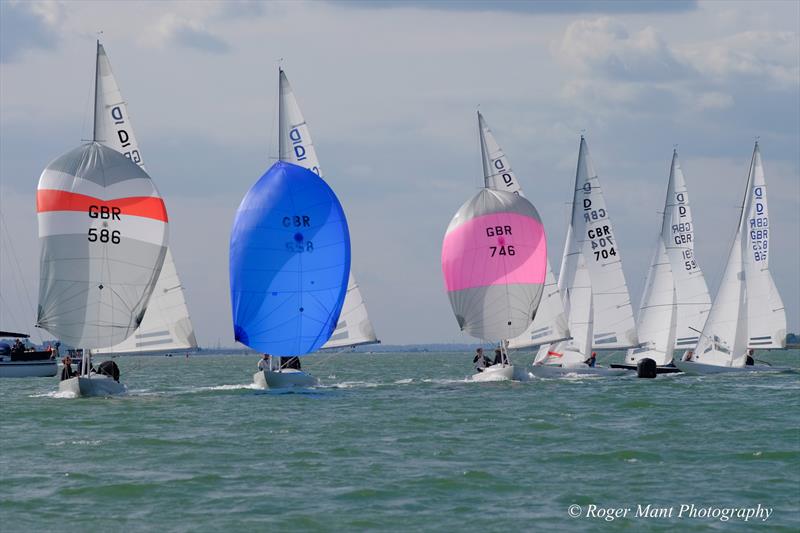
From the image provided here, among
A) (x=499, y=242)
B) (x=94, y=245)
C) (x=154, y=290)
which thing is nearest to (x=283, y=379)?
(x=154, y=290)

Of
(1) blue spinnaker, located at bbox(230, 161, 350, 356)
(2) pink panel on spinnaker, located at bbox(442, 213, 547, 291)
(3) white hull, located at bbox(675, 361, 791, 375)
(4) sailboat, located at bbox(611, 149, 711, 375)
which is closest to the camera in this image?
(1) blue spinnaker, located at bbox(230, 161, 350, 356)

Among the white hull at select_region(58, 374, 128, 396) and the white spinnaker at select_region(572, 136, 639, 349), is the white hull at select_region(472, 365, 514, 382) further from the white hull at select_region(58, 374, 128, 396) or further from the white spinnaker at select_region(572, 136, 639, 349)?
the white hull at select_region(58, 374, 128, 396)

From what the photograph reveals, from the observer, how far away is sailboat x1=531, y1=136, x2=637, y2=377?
5625cm

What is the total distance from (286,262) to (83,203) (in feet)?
22.2

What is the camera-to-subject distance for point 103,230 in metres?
38.8

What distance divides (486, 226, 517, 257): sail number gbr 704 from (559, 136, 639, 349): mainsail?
29.4 feet

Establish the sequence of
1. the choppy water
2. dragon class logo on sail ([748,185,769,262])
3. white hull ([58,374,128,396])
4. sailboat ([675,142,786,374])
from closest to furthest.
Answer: the choppy water → white hull ([58,374,128,396]) → sailboat ([675,142,786,374]) → dragon class logo on sail ([748,185,769,262])

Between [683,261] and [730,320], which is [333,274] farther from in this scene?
[683,261]

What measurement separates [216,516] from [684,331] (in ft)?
151

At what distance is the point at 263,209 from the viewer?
139ft

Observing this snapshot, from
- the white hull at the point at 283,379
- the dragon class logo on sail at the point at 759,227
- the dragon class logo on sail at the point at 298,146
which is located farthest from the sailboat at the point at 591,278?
the white hull at the point at 283,379

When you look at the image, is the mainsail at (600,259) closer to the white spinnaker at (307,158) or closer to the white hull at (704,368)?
the white hull at (704,368)

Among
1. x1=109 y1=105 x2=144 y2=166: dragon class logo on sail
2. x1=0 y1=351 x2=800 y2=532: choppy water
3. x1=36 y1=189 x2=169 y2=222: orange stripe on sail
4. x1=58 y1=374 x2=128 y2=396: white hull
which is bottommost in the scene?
x1=0 y1=351 x2=800 y2=532: choppy water

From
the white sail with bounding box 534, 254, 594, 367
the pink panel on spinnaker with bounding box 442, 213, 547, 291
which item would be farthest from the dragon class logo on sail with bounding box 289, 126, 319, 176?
the white sail with bounding box 534, 254, 594, 367
